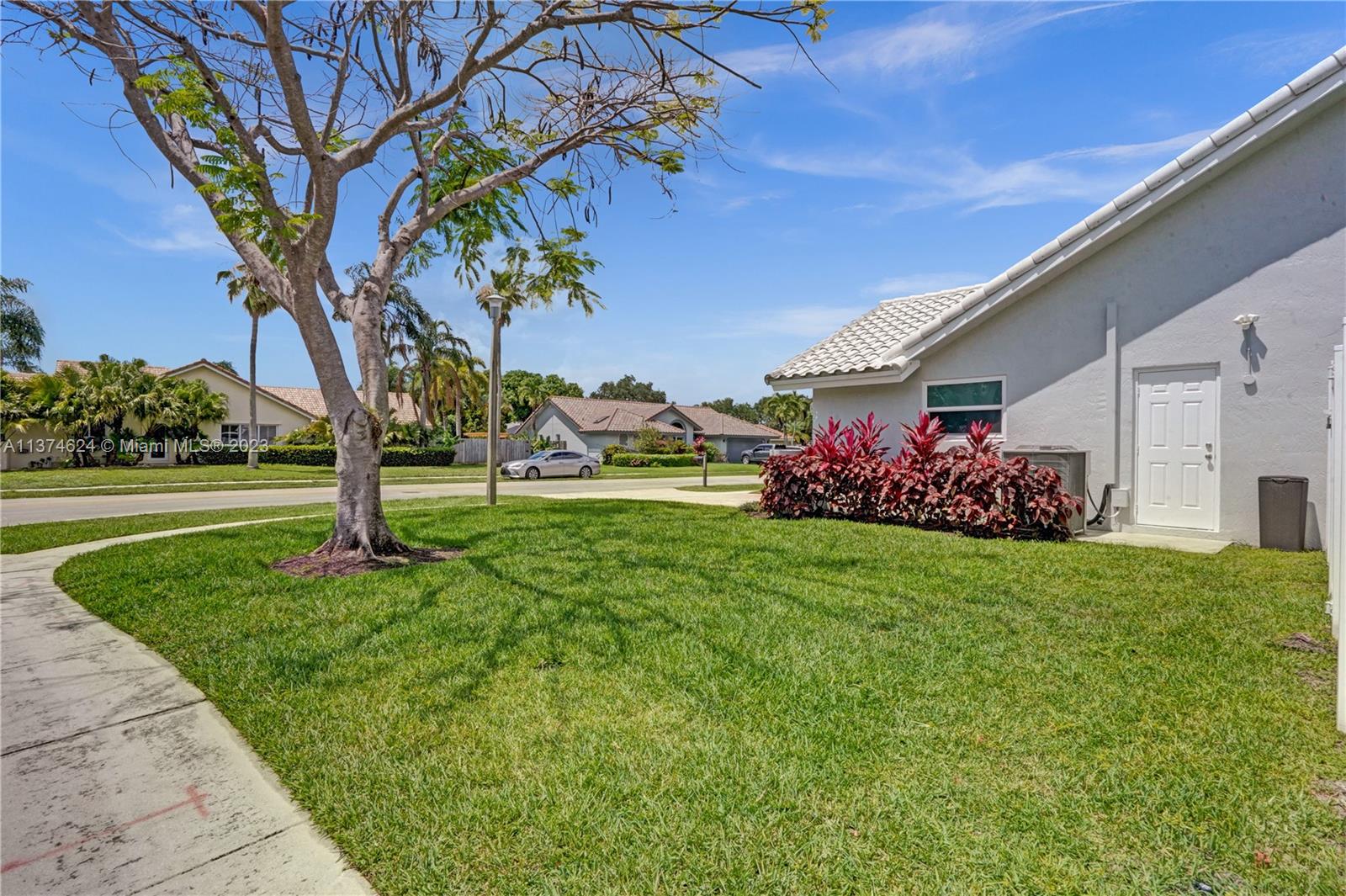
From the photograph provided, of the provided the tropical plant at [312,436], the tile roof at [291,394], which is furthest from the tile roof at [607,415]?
the tropical plant at [312,436]

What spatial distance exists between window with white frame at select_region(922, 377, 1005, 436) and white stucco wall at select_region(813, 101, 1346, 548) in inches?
9.2

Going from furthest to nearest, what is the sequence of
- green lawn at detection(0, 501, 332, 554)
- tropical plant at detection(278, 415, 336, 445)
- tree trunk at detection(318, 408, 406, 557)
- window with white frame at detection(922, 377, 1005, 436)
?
tropical plant at detection(278, 415, 336, 445) < window with white frame at detection(922, 377, 1005, 436) < green lawn at detection(0, 501, 332, 554) < tree trunk at detection(318, 408, 406, 557)

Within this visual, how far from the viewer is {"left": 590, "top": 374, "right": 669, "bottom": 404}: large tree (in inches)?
3984

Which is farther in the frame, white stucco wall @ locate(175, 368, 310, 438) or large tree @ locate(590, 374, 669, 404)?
large tree @ locate(590, 374, 669, 404)

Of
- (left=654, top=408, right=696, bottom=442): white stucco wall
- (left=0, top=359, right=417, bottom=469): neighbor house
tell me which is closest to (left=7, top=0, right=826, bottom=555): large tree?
(left=0, top=359, right=417, bottom=469): neighbor house

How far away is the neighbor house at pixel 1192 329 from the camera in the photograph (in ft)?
25.4

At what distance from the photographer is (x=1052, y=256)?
31.1ft

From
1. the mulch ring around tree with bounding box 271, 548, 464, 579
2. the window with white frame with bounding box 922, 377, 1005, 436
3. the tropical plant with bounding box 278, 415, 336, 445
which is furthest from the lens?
the tropical plant with bounding box 278, 415, 336, 445

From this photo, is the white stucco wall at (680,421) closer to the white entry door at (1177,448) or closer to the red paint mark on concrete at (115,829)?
the white entry door at (1177,448)

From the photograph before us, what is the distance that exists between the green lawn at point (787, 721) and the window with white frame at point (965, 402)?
174 inches

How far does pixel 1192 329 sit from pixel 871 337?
538 cm

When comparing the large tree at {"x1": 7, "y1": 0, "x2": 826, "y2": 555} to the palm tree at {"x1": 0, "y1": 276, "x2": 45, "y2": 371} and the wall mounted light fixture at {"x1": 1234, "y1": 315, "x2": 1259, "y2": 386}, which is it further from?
the palm tree at {"x1": 0, "y1": 276, "x2": 45, "y2": 371}

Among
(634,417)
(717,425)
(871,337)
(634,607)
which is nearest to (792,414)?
(717,425)

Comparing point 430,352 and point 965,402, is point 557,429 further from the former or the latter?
point 965,402
